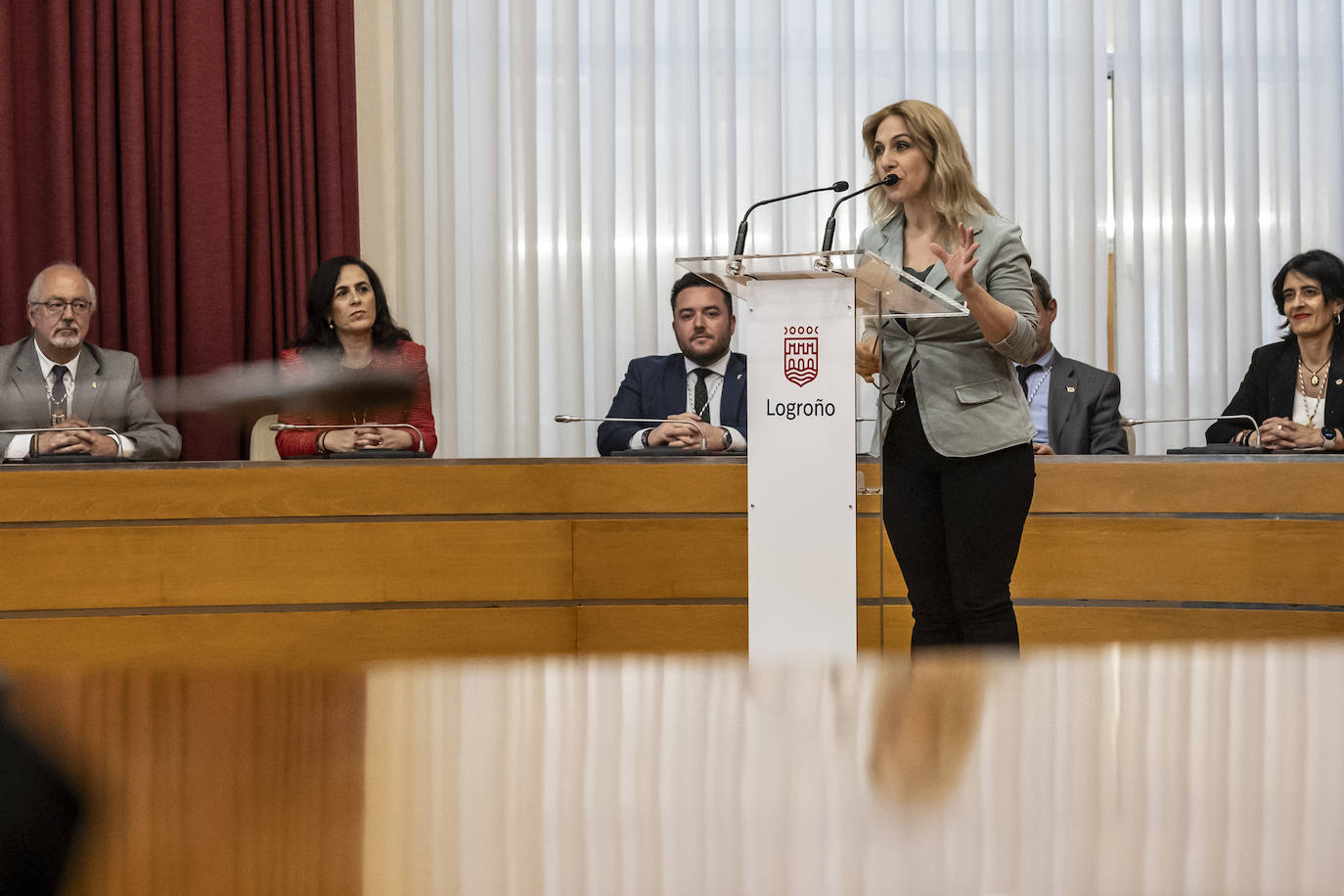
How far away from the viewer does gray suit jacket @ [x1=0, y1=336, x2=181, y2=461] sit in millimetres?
3436

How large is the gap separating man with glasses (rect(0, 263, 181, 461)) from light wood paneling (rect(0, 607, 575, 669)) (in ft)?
1.80

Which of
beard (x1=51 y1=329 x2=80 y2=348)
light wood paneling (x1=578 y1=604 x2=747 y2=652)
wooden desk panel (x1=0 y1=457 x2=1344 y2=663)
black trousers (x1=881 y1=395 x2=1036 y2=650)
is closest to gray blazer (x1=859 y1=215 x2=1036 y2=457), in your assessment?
black trousers (x1=881 y1=395 x2=1036 y2=650)

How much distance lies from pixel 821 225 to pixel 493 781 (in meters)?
4.59

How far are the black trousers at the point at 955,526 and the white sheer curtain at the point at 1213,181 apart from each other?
3048 millimetres

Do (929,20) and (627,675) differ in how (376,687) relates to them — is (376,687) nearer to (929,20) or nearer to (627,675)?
(627,675)

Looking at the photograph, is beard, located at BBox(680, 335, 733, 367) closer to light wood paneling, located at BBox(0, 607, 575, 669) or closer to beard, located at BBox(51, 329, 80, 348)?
light wood paneling, located at BBox(0, 607, 575, 669)

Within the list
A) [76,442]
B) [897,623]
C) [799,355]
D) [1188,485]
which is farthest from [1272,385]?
[76,442]

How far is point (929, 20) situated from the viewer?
4766mm

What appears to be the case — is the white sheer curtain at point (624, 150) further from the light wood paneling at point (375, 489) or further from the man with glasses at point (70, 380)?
the light wood paneling at point (375, 489)

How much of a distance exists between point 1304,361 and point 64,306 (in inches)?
148

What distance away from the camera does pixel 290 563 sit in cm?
308

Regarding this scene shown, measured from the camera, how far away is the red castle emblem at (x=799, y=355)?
80.0 inches

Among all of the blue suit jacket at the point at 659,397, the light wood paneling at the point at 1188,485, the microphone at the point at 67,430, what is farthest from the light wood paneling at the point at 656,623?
the microphone at the point at 67,430

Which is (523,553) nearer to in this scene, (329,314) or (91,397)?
(329,314)
